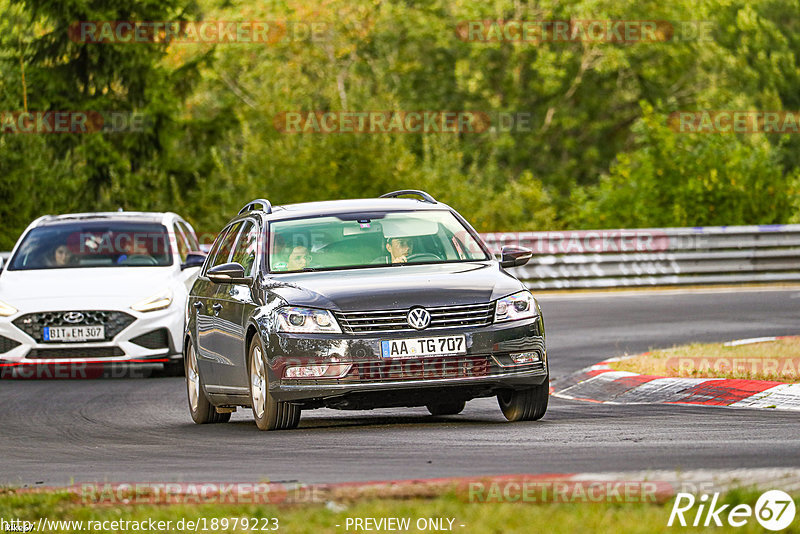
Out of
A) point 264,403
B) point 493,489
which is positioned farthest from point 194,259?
point 493,489

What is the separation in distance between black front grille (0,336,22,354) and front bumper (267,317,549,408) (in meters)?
6.50

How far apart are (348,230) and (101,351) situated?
5.45 m

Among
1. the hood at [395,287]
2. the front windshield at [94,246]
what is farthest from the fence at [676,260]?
the hood at [395,287]

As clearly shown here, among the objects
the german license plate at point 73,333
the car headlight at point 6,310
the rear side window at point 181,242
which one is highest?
the rear side window at point 181,242

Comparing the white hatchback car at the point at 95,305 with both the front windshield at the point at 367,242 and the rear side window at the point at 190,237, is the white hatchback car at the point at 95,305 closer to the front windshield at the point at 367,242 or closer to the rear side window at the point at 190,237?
the rear side window at the point at 190,237

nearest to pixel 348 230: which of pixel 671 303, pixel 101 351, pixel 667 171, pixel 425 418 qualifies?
pixel 425 418

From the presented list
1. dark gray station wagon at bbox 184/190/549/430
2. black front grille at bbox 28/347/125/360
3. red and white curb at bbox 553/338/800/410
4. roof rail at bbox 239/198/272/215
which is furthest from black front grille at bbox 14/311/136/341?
red and white curb at bbox 553/338/800/410

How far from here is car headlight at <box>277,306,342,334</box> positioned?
34.8ft

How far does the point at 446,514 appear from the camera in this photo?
6.33 meters

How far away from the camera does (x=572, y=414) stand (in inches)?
467

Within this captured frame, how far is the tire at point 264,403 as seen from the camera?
11.0 metres

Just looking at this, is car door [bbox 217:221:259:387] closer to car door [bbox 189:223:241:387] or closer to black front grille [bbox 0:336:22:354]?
car door [bbox 189:223:241:387]

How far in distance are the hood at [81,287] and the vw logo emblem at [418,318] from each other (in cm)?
669

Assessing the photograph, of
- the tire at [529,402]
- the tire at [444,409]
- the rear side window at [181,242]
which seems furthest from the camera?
the rear side window at [181,242]
